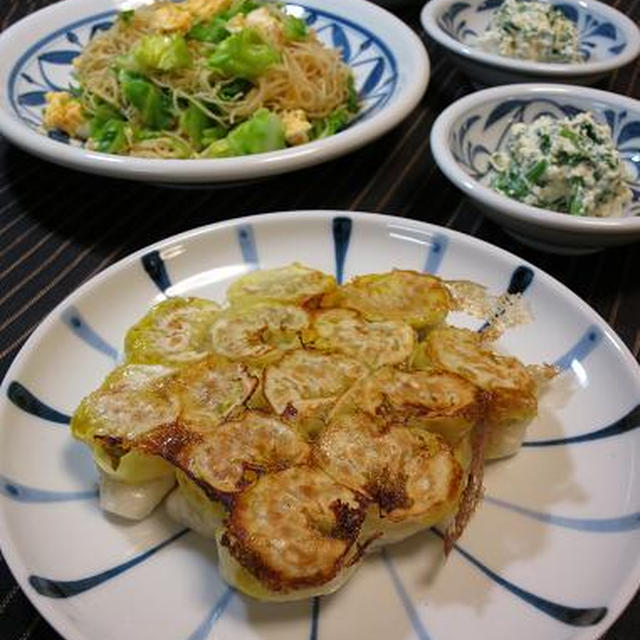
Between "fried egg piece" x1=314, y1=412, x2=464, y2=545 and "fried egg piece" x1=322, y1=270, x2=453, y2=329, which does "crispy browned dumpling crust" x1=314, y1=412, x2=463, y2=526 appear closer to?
"fried egg piece" x1=314, y1=412, x2=464, y2=545

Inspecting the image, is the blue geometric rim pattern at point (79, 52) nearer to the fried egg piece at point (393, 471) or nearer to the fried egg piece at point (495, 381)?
the fried egg piece at point (495, 381)

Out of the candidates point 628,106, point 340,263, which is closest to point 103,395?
point 340,263

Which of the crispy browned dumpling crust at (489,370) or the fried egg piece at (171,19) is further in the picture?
the fried egg piece at (171,19)

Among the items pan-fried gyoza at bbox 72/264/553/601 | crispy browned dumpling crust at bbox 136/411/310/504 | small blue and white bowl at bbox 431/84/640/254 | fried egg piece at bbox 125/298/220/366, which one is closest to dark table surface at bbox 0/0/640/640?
small blue and white bowl at bbox 431/84/640/254

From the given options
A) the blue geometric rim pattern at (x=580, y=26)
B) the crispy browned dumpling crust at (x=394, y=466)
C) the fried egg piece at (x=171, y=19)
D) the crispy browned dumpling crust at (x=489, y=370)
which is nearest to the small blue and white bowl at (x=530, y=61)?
the blue geometric rim pattern at (x=580, y=26)

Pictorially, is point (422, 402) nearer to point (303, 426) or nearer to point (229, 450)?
point (303, 426)
